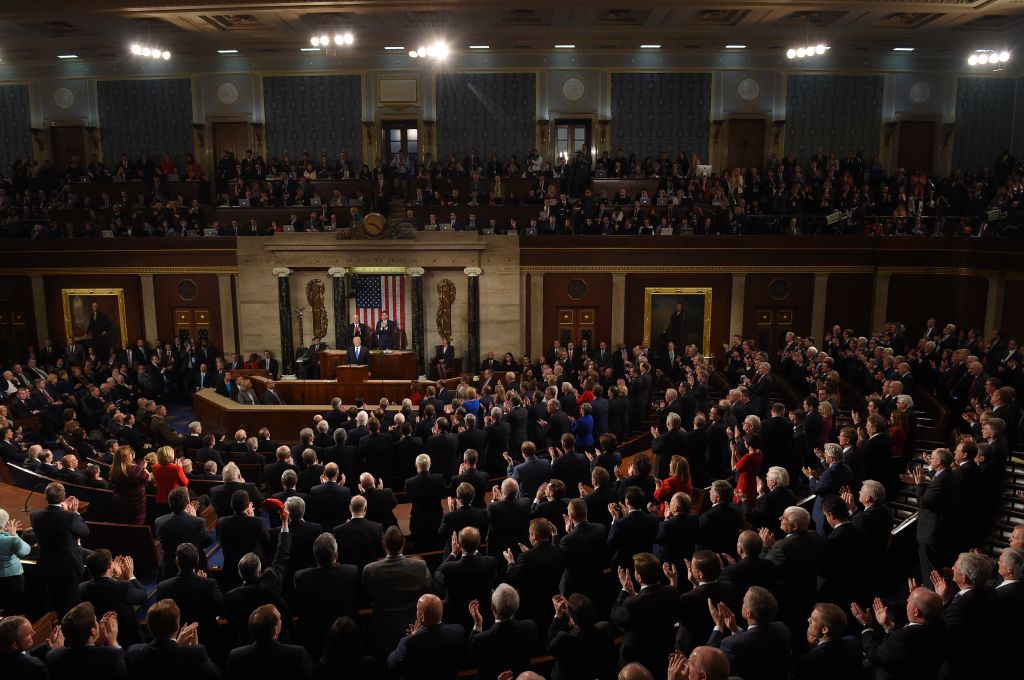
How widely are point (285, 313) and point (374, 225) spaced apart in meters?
A: 3.44

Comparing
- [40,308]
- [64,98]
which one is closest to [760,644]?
[40,308]

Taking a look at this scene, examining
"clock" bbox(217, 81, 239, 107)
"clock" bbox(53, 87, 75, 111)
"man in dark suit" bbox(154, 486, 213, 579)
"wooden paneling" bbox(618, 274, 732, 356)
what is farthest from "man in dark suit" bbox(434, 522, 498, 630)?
"clock" bbox(53, 87, 75, 111)

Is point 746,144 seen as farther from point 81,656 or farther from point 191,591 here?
point 81,656

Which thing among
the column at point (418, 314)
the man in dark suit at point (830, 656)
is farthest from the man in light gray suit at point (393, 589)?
the column at point (418, 314)

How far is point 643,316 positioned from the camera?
19.9m

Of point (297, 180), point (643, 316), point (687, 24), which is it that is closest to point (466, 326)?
point (643, 316)

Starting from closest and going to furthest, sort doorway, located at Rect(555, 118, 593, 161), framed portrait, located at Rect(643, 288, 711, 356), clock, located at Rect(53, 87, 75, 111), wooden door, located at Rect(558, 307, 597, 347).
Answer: framed portrait, located at Rect(643, 288, 711, 356) → wooden door, located at Rect(558, 307, 597, 347) → doorway, located at Rect(555, 118, 593, 161) → clock, located at Rect(53, 87, 75, 111)

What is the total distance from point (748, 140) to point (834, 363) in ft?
37.1

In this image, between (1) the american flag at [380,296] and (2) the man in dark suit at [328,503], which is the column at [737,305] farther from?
(2) the man in dark suit at [328,503]

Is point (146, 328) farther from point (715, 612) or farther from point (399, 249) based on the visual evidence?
point (715, 612)

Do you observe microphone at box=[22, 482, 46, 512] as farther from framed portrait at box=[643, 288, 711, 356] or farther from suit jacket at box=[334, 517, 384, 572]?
framed portrait at box=[643, 288, 711, 356]

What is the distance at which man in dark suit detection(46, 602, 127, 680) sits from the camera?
421 cm

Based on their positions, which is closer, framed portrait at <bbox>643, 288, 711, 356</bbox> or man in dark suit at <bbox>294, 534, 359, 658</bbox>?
man in dark suit at <bbox>294, 534, 359, 658</bbox>

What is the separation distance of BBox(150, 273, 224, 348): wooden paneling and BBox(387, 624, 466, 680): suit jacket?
701 inches
